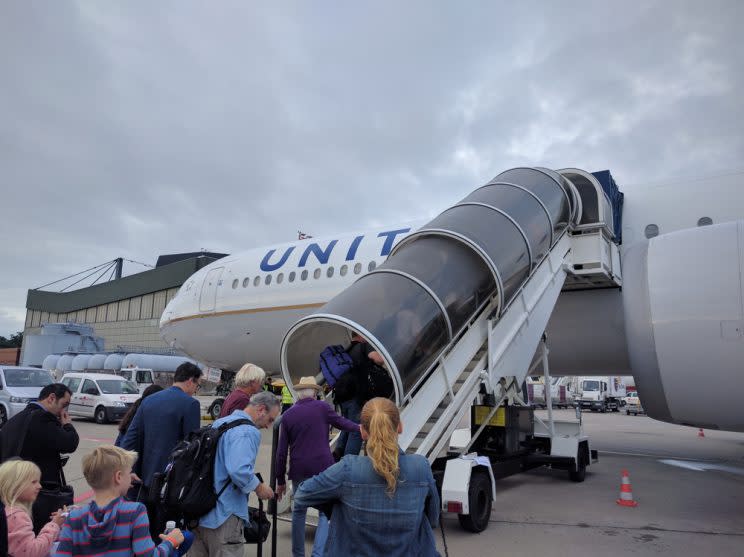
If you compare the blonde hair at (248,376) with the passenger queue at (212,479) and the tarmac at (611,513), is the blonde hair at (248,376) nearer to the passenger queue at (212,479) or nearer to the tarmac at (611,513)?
the passenger queue at (212,479)

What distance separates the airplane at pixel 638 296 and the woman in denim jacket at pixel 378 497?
10.6ft

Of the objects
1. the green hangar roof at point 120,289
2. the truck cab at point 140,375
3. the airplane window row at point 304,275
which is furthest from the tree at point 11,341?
the airplane window row at point 304,275

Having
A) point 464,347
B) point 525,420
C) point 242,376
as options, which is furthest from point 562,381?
point 242,376

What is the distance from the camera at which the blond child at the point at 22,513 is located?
2.62m

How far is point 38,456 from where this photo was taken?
3904 mm

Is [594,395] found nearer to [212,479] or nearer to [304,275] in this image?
[304,275]

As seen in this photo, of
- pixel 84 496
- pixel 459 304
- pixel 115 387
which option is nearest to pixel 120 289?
pixel 115 387

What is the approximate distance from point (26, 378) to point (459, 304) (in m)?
13.4

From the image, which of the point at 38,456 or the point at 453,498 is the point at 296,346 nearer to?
the point at 453,498

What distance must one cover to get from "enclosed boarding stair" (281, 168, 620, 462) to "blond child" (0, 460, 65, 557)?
2786mm

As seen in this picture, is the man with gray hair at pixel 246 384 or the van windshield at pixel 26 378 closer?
the man with gray hair at pixel 246 384

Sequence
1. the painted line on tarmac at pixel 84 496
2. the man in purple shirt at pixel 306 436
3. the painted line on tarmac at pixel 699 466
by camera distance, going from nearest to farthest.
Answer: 1. the man in purple shirt at pixel 306 436
2. the painted line on tarmac at pixel 84 496
3. the painted line on tarmac at pixel 699 466

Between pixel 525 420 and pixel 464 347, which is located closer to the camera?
pixel 464 347

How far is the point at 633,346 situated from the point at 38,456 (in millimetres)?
6837
